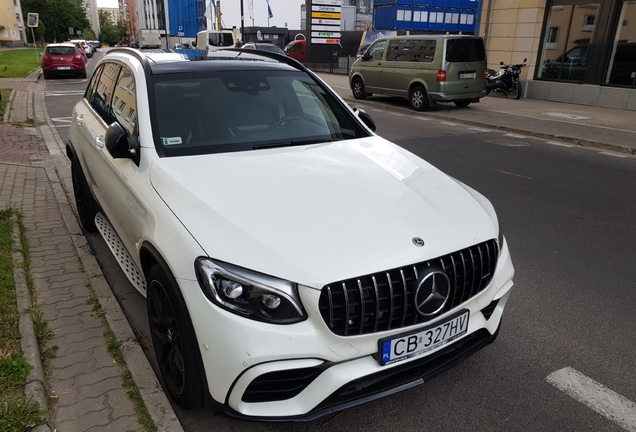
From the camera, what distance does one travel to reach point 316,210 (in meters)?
2.54

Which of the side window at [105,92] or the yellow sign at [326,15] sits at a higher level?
the yellow sign at [326,15]

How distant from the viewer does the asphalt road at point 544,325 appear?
2641mm

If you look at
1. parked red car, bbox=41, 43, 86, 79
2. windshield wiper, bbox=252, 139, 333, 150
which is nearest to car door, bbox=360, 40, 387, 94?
windshield wiper, bbox=252, 139, 333, 150

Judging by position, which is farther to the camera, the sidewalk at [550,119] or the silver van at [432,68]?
the silver van at [432,68]

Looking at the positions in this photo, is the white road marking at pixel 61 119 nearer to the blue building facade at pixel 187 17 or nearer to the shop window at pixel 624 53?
the shop window at pixel 624 53

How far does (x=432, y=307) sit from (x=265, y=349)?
2.62 ft

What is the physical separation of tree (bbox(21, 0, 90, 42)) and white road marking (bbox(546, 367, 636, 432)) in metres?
99.3

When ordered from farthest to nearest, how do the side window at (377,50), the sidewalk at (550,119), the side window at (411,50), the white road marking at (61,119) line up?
the side window at (377,50) < the side window at (411,50) < the white road marking at (61,119) < the sidewalk at (550,119)

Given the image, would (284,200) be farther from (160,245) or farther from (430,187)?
(430,187)

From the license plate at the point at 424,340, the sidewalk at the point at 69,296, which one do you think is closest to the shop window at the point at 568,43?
the sidewalk at the point at 69,296

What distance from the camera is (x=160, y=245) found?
8.18ft

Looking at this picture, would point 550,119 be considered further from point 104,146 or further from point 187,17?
point 187,17

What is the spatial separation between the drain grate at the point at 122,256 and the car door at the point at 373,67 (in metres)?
12.8

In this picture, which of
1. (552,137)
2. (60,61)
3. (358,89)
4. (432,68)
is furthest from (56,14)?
(552,137)
